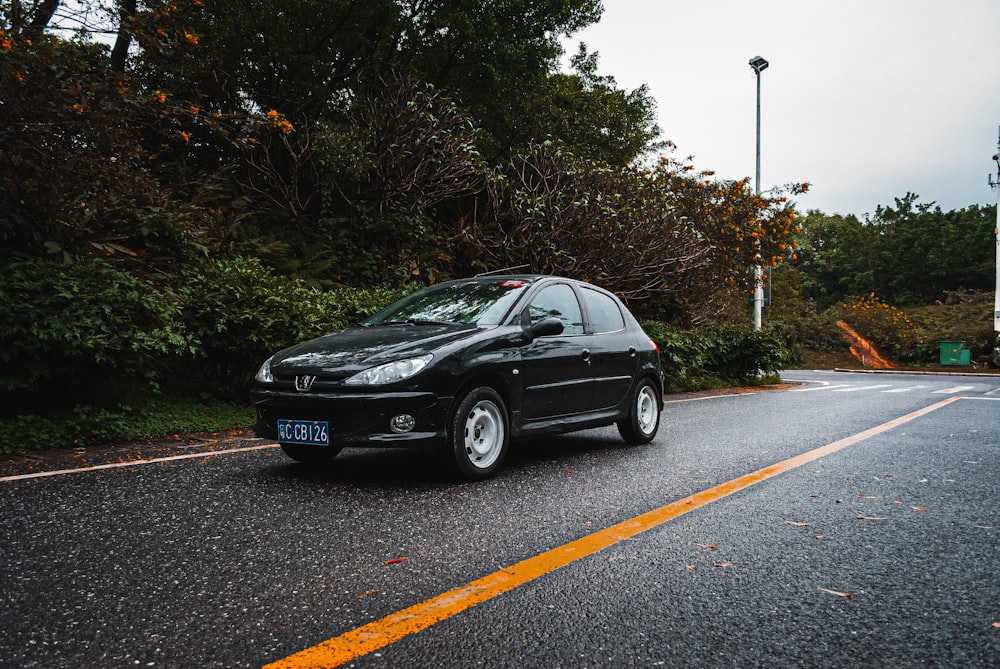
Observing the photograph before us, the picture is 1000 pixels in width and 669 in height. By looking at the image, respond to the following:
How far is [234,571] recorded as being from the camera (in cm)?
312

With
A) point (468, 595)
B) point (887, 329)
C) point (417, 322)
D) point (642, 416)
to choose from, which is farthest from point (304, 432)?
point (887, 329)

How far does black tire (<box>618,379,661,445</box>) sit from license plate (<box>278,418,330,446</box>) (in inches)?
123

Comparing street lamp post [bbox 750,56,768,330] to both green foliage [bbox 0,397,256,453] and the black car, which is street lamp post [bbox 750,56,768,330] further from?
green foliage [bbox 0,397,256,453]

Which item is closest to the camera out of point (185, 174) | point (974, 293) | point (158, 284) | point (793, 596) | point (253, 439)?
point (793, 596)

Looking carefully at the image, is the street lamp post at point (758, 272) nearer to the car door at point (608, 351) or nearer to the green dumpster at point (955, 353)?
the car door at point (608, 351)

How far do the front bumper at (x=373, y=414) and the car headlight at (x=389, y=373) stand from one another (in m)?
0.09

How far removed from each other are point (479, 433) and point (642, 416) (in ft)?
8.07

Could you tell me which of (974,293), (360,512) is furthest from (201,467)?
(974,293)

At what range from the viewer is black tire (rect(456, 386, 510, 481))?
193 inches

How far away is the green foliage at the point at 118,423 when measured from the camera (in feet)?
20.1

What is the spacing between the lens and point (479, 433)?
16.9ft

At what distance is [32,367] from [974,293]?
234 feet

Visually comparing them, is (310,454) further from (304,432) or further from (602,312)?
(602,312)

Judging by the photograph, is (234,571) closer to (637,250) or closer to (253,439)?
(253,439)
